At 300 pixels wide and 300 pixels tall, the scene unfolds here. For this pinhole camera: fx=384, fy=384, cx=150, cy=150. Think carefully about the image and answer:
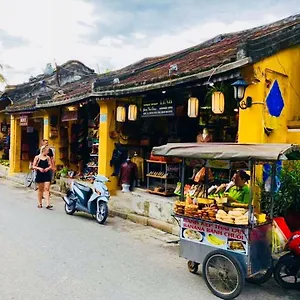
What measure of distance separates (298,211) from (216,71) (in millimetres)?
2927

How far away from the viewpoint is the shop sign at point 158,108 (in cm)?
926

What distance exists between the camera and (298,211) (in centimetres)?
650

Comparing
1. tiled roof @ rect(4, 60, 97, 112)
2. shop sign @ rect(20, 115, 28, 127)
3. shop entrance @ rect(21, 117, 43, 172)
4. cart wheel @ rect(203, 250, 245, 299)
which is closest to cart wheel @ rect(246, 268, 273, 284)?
cart wheel @ rect(203, 250, 245, 299)

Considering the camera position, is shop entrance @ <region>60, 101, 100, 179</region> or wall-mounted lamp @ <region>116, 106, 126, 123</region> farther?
shop entrance @ <region>60, 101, 100, 179</region>

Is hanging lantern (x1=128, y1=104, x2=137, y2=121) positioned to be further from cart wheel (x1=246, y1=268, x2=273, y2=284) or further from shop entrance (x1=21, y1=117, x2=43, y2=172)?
shop entrance (x1=21, y1=117, x2=43, y2=172)

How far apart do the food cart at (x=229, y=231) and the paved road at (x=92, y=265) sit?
0.28 metres

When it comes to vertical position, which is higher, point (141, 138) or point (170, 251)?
point (141, 138)

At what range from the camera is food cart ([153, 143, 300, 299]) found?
4824mm

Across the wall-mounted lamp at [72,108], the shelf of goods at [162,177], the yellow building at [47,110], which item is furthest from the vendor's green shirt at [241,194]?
the wall-mounted lamp at [72,108]

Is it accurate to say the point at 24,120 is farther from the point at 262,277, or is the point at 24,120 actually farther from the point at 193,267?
the point at 262,277

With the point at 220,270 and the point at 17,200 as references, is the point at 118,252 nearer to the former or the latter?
the point at 220,270

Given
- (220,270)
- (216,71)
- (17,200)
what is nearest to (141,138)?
(17,200)

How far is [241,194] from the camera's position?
6.02 m

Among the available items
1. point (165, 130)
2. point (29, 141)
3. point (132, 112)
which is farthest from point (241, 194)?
point (29, 141)
